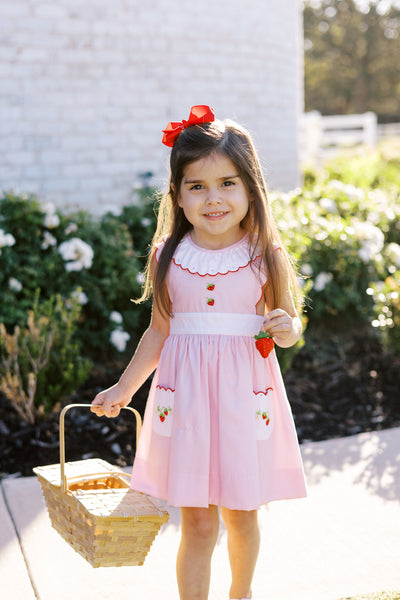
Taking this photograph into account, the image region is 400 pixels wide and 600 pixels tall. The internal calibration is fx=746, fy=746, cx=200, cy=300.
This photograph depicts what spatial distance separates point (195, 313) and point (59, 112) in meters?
5.03

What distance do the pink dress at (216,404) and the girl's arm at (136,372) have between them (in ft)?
0.23

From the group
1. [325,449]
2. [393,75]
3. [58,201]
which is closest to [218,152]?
[325,449]

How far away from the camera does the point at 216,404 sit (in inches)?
84.5

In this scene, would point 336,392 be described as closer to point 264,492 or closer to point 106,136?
point 264,492

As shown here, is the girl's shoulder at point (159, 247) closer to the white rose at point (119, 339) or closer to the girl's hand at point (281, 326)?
the girl's hand at point (281, 326)

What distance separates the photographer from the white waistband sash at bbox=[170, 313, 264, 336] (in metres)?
2.20

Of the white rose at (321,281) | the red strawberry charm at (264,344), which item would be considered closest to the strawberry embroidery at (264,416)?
the red strawberry charm at (264,344)

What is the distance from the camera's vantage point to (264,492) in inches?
85.8

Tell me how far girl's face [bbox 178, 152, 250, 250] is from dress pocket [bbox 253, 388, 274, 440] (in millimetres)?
496

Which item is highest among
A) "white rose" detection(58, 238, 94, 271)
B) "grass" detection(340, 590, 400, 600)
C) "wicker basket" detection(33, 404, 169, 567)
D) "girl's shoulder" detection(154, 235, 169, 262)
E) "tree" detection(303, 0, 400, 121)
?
"tree" detection(303, 0, 400, 121)

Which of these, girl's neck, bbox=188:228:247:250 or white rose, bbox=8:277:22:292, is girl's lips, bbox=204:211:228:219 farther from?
white rose, bbox=8:277:22:292

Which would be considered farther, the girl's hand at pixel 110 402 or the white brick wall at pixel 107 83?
the white brick wall at pixel 107 83

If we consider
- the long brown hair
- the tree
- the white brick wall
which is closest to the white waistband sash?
the long brown hair

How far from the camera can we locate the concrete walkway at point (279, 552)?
2.57m
